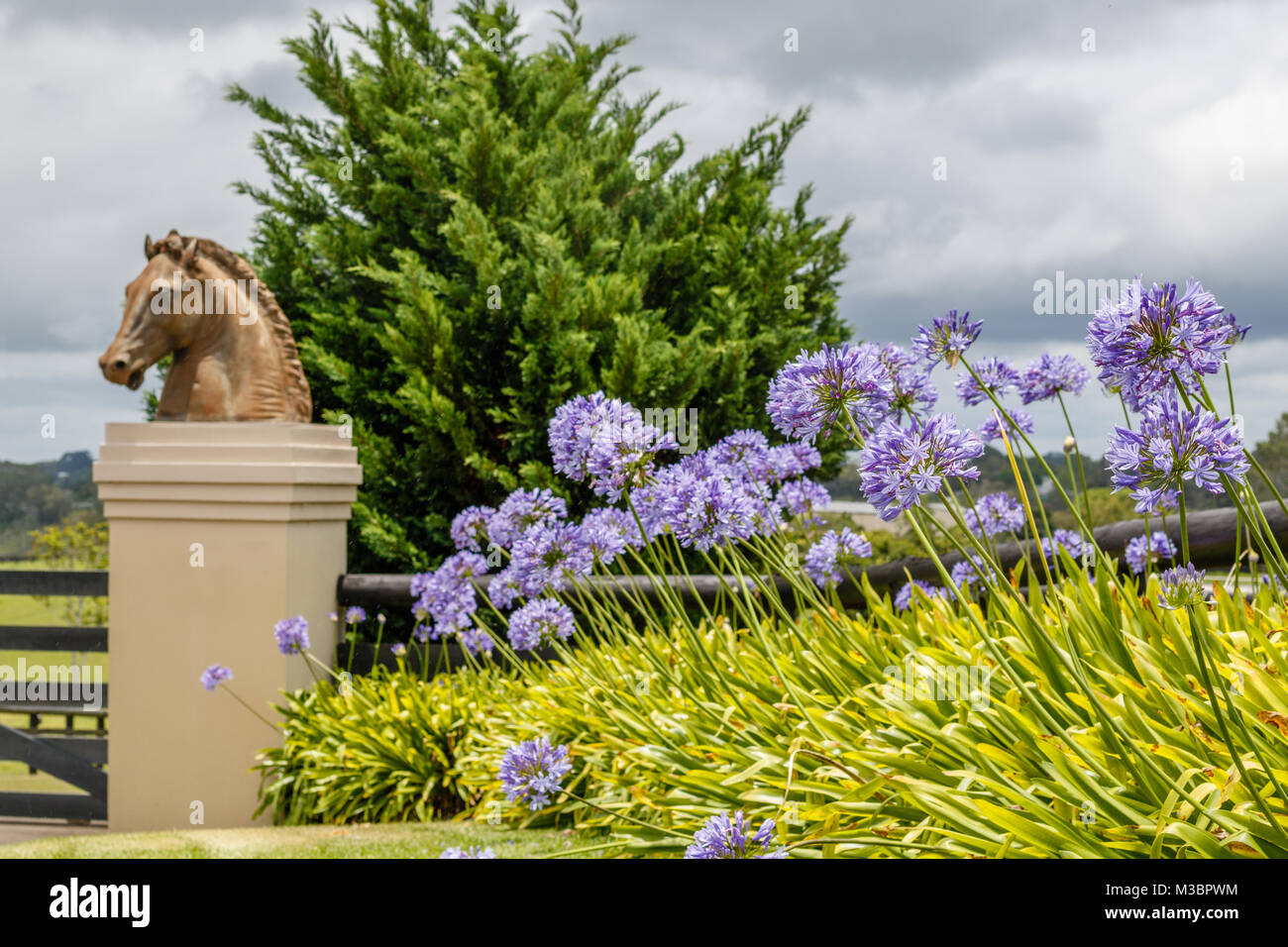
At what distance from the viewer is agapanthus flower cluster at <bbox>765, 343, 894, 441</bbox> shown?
2.09m

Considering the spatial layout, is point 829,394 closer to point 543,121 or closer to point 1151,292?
point 1151,292

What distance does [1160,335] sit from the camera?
184 centimetres

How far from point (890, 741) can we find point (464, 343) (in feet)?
15.5

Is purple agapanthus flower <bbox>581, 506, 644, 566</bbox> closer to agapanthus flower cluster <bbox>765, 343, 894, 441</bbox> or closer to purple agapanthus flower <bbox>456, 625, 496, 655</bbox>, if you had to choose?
purple agapanthus flower <bbox>456, 625, 496, 655</bbox>

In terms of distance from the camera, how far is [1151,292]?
1843mm

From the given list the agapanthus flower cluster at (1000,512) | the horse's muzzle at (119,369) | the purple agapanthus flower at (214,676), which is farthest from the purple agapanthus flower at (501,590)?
the horse's muzzle at (119,369)

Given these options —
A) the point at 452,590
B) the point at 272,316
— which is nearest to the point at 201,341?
the point at 272,316

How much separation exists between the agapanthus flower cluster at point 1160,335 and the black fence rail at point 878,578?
1265 mm

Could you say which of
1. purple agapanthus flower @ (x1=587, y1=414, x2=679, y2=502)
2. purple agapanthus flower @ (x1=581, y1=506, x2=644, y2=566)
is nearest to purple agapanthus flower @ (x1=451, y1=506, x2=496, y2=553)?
purple agapanthus flower @ (x1=581, y1=506, x2=644, y2=566)

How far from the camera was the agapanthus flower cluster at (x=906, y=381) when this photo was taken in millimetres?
2730

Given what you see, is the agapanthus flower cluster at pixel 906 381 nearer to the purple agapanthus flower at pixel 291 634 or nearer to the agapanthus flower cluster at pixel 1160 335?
the agapanthus flower cluster at pixel 1160 335

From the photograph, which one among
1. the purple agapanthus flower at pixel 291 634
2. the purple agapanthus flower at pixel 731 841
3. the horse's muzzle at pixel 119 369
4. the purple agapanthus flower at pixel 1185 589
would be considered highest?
the horse's muzzle at pixel 119 369

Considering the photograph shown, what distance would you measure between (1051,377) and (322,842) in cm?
336
